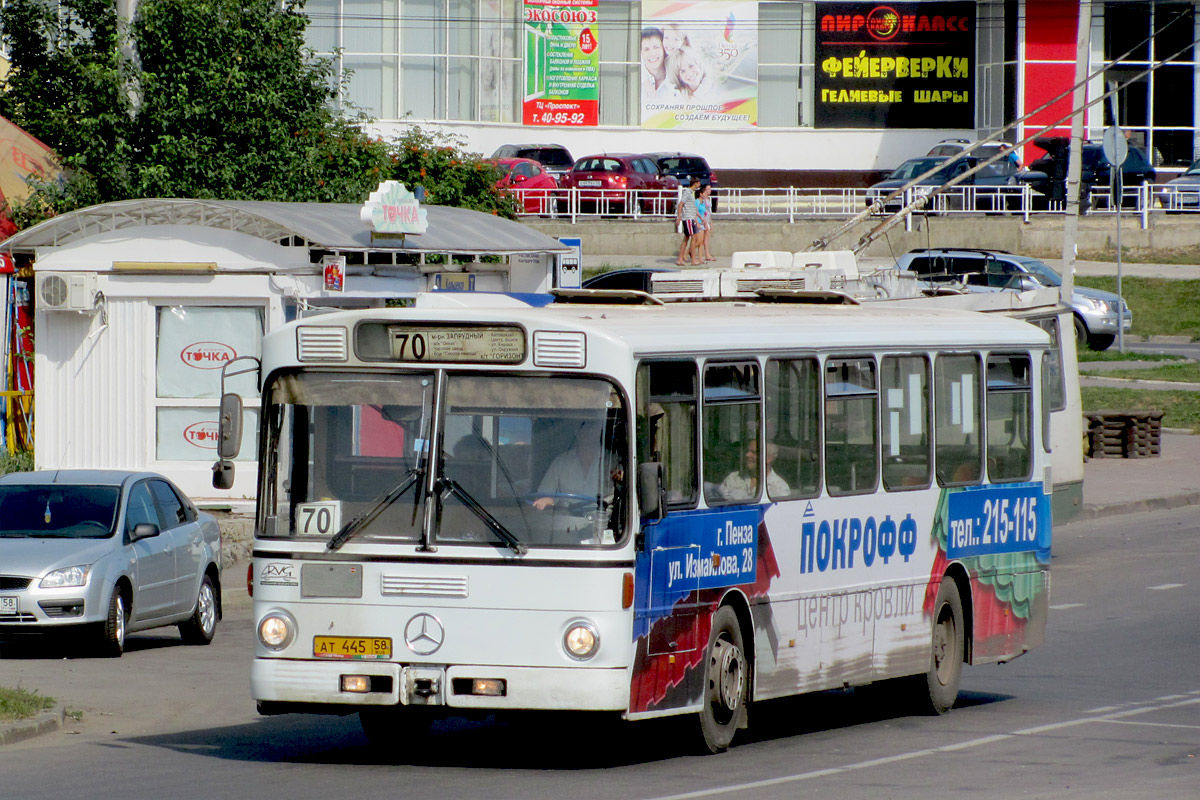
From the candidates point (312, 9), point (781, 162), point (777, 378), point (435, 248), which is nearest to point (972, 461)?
point (777, 378)

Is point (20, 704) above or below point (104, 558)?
below

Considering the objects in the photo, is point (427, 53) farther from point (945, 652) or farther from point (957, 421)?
point (945, 652)

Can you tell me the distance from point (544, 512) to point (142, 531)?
692 cm

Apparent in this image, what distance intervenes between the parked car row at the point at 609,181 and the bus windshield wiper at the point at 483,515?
37.5 meters

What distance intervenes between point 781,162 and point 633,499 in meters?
54.4

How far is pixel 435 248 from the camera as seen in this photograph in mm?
22406

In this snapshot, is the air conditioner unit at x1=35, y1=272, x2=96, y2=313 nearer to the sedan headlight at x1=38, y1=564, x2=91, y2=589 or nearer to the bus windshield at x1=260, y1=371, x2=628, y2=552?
the sedan headlight at x1=38, y1=564, x2=91, y2=589

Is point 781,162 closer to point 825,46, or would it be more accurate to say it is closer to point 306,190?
point 825,46

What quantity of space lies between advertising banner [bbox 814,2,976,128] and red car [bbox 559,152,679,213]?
15.6 meters

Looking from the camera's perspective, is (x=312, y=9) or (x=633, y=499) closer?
(x=633, y=499)

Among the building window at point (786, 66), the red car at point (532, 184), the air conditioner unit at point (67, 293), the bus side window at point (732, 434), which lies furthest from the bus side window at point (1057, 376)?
the building window at point (786, 66)

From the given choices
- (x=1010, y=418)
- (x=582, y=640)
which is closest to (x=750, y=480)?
(x=582, y=640)

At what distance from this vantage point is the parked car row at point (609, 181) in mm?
47812

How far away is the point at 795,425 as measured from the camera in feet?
35.9
